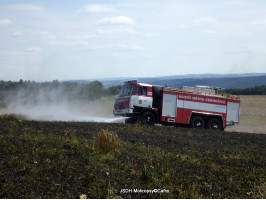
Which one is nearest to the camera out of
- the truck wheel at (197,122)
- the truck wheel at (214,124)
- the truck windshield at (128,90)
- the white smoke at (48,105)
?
the truck windshield at (128,90)

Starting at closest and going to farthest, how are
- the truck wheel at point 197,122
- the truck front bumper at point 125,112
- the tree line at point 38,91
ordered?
the truck front bumper at point 125,112
the truck wheel at point 197,122
the tree line at point 38,91

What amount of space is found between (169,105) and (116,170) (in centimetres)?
1486

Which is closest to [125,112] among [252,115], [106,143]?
[106,143]

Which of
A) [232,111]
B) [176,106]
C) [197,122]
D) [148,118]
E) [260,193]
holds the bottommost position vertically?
[197,122]

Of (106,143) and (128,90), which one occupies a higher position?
(128,90)

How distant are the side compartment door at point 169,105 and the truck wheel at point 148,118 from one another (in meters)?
0.78

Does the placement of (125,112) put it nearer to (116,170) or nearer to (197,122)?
(197,122)

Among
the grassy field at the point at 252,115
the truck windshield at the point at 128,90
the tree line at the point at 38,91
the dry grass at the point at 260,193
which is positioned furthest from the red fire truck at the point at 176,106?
the tree line at the point at 38,91

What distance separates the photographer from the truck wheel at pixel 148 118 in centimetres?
2278

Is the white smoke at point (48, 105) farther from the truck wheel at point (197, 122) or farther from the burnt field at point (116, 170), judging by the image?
the burnt field at point (116, 170)

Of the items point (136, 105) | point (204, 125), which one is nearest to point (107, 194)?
point (136, 105)

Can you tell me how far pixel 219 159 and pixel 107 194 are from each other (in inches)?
216

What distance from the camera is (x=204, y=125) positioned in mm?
25109

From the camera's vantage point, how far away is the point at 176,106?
2370 centimetres
